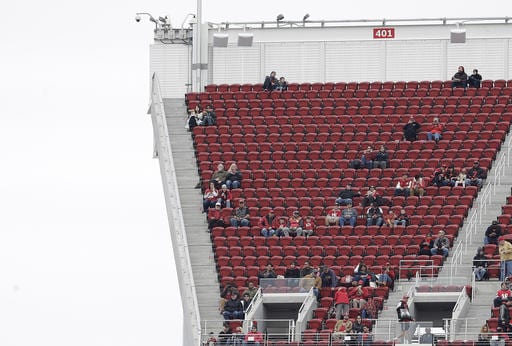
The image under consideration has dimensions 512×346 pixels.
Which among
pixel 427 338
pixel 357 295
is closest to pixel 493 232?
pixel 357 295

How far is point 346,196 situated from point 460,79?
7179mm

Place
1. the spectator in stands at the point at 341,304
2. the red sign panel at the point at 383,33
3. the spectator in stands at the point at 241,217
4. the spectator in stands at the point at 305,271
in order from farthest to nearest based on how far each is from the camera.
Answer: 1. the red sign panel at the point at 383,33
2. the spectator in stands at the point at 241,217
3. the spectator in stands at the point at 305,271
4. the spectator in stands at the point at 341,304

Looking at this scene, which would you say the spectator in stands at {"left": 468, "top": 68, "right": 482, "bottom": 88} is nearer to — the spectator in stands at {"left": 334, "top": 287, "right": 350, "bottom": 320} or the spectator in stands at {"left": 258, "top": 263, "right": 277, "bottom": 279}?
the spectator in stands at {"left": 258, "top": 263, "right": 277, "bottom": 279}

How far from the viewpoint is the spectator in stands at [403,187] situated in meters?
60.0

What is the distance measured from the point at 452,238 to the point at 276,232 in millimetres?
4548

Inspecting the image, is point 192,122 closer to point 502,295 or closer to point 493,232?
point 493,232

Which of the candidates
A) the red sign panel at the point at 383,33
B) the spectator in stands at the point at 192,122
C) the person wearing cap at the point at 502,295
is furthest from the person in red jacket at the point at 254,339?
the red sign panel at the point at 383,33

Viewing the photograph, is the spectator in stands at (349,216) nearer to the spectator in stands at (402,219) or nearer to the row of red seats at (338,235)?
the row of red seats at (338,235)

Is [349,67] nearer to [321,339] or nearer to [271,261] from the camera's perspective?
[271,261]

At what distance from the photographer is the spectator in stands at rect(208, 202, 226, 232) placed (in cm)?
5988

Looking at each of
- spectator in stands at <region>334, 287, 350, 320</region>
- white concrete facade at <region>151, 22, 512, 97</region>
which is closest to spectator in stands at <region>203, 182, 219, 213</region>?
spectator in stands at <region>334, 287, 350, 320</region>

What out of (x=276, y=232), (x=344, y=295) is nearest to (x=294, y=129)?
(x=276, y=232)

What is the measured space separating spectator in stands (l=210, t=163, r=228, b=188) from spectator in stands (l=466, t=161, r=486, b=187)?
21.5 ft

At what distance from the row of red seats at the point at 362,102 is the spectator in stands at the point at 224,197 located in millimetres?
5512
